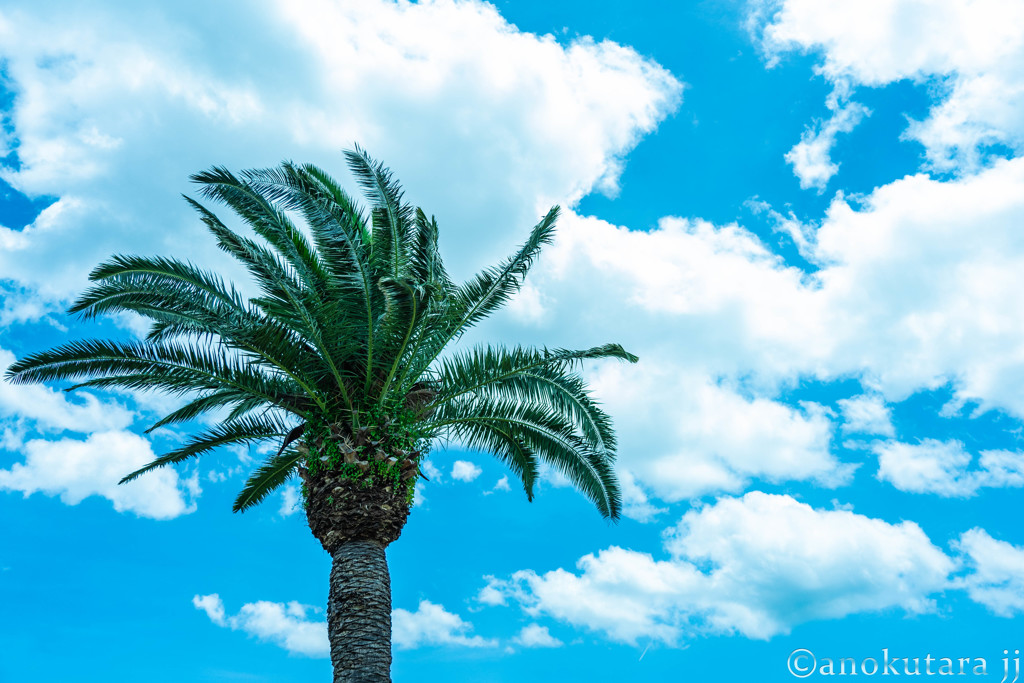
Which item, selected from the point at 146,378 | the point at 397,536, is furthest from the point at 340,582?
the point at 146,378

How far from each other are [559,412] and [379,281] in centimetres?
431

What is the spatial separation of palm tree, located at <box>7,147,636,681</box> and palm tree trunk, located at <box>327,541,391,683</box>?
0.02m

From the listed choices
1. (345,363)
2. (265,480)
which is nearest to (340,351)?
(345,363)

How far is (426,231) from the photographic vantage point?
13.9m

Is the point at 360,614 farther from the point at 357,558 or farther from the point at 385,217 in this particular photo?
the point at 385,217

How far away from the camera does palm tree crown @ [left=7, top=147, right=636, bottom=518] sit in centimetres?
1118

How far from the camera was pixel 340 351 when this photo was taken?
1195 cm

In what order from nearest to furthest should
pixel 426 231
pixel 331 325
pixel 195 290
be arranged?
pixel 195 290 → pixel 331 325 → pixel 426 231

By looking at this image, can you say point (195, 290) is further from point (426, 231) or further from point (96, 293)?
point (426, 231)

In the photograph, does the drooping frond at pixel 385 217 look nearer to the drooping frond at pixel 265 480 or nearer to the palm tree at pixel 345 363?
the palm tree at pixel 345 363

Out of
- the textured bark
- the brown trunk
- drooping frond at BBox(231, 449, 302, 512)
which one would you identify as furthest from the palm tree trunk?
drooping frond at BBox(231, 449, 302, 512)

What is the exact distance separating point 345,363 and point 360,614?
369cm

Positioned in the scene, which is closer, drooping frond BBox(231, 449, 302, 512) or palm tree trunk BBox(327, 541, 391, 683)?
palm tree trunk BBox(327, 541, 391, 683)

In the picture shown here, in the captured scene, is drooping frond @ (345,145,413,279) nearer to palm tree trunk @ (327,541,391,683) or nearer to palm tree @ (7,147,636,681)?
palm tree @ (7,147,636,681)
